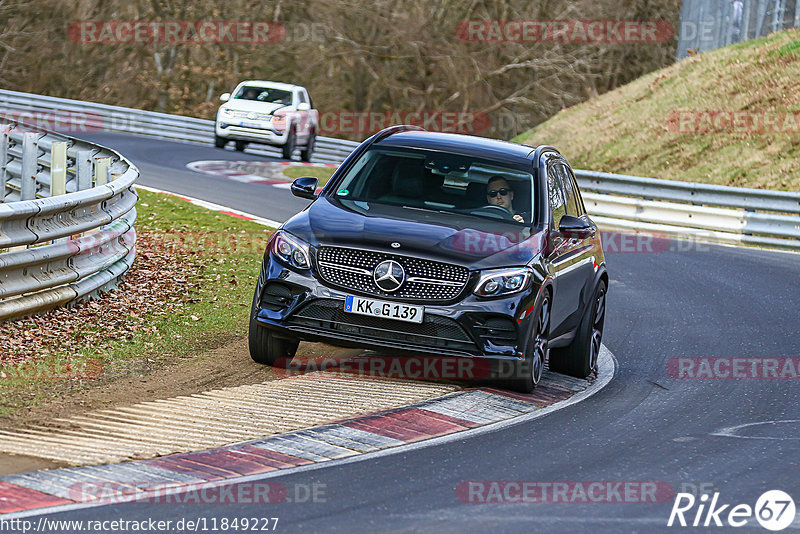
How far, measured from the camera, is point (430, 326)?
857 cm

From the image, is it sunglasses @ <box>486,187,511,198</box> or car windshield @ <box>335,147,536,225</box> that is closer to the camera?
car windshield @ <box>335,147,536,225</box>

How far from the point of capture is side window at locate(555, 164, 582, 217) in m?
10.5

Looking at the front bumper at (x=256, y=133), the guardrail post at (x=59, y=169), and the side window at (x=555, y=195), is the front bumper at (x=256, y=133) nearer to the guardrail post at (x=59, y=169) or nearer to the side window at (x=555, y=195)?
the guardrail post at (x=59, y=169)

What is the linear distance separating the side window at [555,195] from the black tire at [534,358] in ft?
2.88

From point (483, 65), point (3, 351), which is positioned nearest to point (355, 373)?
point (3, 351)

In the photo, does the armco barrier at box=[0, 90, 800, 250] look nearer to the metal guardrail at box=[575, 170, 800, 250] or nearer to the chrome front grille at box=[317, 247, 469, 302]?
the metal guardrail at box=[575, 170, 800, 250]

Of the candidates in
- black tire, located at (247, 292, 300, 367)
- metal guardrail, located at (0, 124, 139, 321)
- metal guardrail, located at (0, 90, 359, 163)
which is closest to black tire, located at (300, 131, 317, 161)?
metal guardrail, located at (0, 90, 359, 163)

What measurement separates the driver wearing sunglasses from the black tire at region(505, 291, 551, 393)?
0.91m

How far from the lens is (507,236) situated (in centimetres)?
905

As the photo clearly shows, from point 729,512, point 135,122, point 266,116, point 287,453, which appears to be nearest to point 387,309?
point 287,453

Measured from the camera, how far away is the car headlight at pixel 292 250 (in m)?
8.77

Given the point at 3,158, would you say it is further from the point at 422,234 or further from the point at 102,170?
the point at 422,234

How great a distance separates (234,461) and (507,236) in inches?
126

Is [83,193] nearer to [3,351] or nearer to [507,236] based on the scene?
[3,351]
